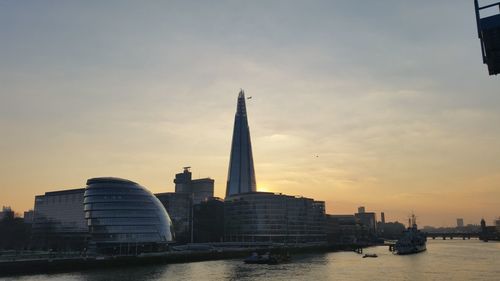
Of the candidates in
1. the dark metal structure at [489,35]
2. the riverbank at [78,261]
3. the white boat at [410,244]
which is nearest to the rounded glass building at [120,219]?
the riverbank at [78,261]

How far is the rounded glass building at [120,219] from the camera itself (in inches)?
5394

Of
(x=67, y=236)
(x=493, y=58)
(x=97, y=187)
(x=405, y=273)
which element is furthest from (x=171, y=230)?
(x=493, y=58)

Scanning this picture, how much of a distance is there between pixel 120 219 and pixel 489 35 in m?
132

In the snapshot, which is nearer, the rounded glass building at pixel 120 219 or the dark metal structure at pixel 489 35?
the dark metal structure at pixel 489 35

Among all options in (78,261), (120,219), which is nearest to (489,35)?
(78,261)

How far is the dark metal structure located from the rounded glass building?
420 ft

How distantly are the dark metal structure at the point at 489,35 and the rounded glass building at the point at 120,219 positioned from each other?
128 meters

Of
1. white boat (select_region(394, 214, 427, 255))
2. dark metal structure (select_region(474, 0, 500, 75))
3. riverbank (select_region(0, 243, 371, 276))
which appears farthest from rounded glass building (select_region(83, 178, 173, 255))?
dark metal structure (select_region(474, 0, 500, 75))

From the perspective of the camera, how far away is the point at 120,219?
452ft

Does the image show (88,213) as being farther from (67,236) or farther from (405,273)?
(405,273)

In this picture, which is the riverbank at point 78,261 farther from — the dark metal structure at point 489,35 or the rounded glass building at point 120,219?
the dark metal structure at point 489,35

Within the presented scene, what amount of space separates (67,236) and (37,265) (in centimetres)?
10801

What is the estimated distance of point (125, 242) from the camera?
136m

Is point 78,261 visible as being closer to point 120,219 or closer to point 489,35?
point 120,219
